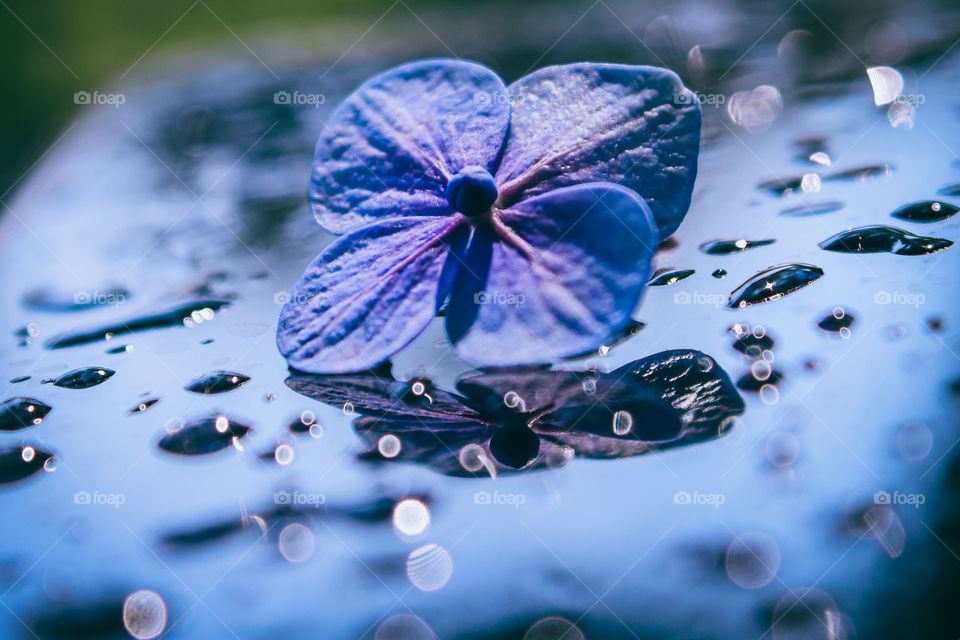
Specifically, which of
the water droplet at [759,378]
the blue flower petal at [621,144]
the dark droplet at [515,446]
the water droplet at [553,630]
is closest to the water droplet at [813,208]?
the blue flower petal at [621,144]

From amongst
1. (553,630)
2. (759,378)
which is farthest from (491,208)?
(553,630)

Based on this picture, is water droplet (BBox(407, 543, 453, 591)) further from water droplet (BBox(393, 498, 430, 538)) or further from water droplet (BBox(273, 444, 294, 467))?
water droplet (BBox(273, 444, 294, 467))

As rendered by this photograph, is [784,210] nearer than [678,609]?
No

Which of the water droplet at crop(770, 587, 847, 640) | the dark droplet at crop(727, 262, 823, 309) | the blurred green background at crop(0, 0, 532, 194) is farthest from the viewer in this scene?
the blurred green background at crop(0, 0, 532, 194)

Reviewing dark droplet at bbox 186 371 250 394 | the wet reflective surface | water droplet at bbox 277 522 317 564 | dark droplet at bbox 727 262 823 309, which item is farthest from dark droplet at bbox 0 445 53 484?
dark droplet at bbox 727 262 823 309

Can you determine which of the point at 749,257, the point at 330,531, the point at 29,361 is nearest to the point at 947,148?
the point at 749,257

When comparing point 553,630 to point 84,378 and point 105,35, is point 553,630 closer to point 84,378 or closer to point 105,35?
point 84,378

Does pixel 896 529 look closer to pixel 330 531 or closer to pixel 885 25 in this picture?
pixel 330 531
